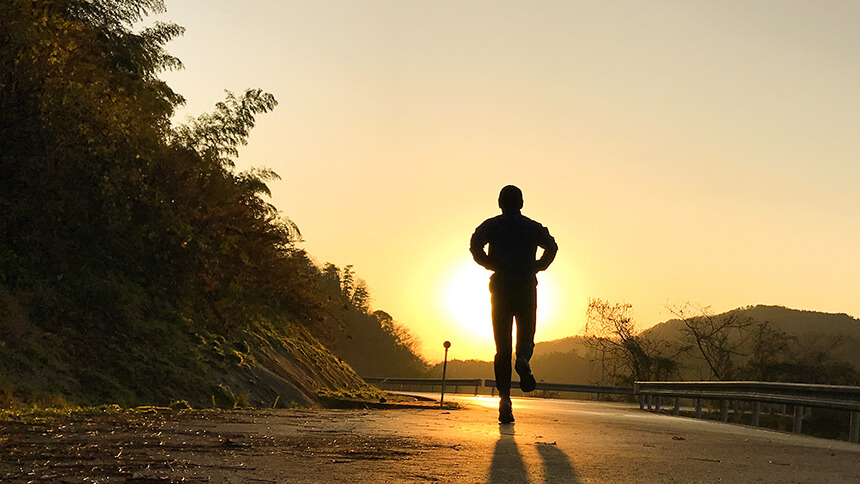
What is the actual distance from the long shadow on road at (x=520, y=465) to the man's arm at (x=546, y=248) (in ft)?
7.06

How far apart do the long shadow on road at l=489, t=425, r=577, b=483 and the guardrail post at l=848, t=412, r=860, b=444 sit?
699 centimetres

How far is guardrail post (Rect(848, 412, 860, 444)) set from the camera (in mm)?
12117

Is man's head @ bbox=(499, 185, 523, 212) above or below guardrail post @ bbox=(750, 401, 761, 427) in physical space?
above

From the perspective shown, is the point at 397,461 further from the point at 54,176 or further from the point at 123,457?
the point at 54,176

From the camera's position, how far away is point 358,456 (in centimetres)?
564

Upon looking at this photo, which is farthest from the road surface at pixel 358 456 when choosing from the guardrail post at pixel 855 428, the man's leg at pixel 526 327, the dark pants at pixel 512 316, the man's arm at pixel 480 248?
the guardrail post at pixel 855 428

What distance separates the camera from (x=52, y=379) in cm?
951

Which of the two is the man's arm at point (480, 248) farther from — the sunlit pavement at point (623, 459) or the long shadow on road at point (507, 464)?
the long shadow on road at point (507, 464)

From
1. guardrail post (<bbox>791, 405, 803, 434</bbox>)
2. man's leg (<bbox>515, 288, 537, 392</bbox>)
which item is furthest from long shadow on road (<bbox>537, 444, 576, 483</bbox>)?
guardrail post (<bbox>791, 405, 803, 434</bbox>)

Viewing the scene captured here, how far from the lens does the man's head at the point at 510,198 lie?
892 centimetres

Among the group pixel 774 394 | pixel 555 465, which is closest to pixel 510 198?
pixel 555 465

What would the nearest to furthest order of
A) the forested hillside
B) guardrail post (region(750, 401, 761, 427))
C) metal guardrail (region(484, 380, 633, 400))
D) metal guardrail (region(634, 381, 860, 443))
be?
the forested hillside, metal guardrail (region(634, 381, 860, 443)), guardrail post (region(750, 401, 761, 427)), metal guardrail (region(484, 380, 633, 400))

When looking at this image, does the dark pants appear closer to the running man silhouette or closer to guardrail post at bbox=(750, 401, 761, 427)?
the running man silhouette

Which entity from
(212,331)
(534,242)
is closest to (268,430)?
(534,242)
